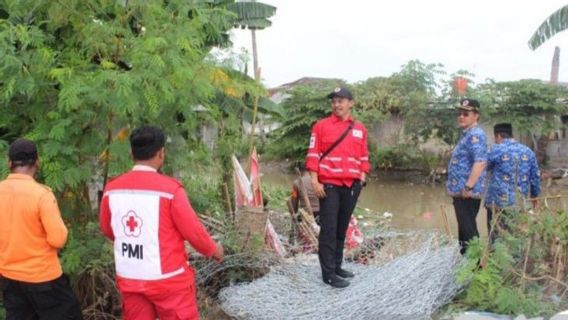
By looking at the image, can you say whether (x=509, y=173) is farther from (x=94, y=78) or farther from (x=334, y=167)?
(x=94, y=78)

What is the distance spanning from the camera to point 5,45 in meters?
3.78

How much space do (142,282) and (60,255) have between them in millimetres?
1439

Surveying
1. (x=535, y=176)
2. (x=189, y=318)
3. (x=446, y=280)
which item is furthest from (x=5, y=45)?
(x=535, y=176)

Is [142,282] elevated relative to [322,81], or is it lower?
lower

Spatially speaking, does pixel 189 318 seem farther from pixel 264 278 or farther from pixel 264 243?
pixel 264 243

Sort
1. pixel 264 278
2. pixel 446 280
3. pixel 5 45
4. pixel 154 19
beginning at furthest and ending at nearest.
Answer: pixel 264 278 → pixel 446 280 → pixel 154 19 → pixel 5 45

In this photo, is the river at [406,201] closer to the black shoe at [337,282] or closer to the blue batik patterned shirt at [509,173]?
the blue batik patterned shirt at [509,173]

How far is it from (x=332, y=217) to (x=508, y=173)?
7.90 ft

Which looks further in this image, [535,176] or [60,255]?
[535,176]

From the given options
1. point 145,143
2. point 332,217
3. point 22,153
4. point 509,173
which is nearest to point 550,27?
point 509,173

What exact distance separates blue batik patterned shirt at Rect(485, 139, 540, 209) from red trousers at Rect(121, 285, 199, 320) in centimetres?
388

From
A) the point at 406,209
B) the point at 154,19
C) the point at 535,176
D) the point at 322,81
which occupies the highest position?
the point at 322,81

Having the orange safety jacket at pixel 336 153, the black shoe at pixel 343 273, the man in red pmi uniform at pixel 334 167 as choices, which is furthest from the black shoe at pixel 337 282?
the orange safety jacket at pixel 336 153

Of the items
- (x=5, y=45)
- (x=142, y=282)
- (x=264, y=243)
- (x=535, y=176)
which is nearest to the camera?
(x=142, y=282)
